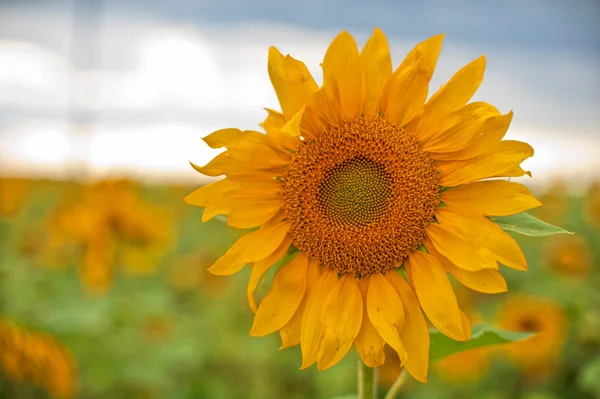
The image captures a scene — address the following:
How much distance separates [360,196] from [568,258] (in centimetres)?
469

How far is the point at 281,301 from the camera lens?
5.29 ft

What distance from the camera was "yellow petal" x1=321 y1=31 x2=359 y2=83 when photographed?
156cm

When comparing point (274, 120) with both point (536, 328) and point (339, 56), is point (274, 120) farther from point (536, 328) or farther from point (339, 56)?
point (536, 328)

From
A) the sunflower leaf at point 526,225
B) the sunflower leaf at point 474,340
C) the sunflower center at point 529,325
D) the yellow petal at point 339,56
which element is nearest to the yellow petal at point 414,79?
the yellow petal at point 339,56

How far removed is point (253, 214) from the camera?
1623 millimetres

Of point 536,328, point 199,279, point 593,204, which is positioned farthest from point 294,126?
point 593,204

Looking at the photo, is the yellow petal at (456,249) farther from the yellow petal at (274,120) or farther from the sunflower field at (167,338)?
the sunflower field at (167,338)

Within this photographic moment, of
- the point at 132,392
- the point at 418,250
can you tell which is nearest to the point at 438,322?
the point at 418,250

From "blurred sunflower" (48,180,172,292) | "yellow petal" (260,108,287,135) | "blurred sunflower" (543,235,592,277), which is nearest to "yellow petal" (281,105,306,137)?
"yellow petal" (260,108,287,135)

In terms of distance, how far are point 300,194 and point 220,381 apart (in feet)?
11.0

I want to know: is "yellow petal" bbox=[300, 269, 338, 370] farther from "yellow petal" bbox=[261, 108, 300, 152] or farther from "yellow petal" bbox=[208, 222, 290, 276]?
"yellow petal" bbox=[261, 108, 300, 152]

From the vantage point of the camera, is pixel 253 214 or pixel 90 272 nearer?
pixel 253 214

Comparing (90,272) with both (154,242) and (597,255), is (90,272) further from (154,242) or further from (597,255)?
(597,255)

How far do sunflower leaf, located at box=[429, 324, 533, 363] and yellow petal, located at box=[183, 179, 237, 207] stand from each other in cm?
65
